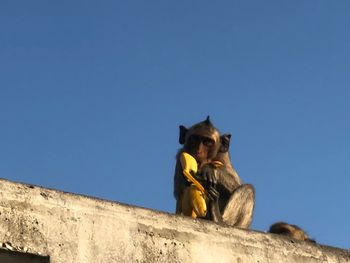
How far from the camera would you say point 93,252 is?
598 centimetres

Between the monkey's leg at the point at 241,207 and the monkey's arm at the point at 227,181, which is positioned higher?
the monkey's arm at the point at 227,181

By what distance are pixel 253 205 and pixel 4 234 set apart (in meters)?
4.22

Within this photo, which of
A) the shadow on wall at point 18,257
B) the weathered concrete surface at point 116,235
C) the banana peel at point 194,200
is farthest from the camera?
the banana peel at point 194,200

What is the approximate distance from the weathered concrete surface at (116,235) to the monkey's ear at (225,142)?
163 inches

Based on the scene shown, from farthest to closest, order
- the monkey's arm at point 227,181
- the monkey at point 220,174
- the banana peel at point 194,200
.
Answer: the monkey's arm at point 227,181 → the monkey at point 220,174 → the banana peel at point 194,200

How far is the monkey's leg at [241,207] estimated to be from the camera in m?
9.36

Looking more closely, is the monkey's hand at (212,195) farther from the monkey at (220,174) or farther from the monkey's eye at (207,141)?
the monkey's eye at (207,141)

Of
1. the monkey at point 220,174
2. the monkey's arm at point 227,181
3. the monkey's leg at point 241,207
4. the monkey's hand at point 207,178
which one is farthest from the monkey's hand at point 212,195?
the monkey's arm at point 227,181

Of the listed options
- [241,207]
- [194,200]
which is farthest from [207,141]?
[194,200]

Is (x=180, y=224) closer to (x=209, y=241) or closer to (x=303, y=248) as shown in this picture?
(x=209, y=241)

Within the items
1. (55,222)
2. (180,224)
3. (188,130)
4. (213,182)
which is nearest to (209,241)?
(180,224)

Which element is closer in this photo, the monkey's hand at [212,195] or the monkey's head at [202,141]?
the monkey's hand at [212,195]

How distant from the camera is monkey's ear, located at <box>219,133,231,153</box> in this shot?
35.0 ft

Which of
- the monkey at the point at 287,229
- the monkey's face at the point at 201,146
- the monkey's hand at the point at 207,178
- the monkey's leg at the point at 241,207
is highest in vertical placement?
the monkey's face at the point at 201,146
